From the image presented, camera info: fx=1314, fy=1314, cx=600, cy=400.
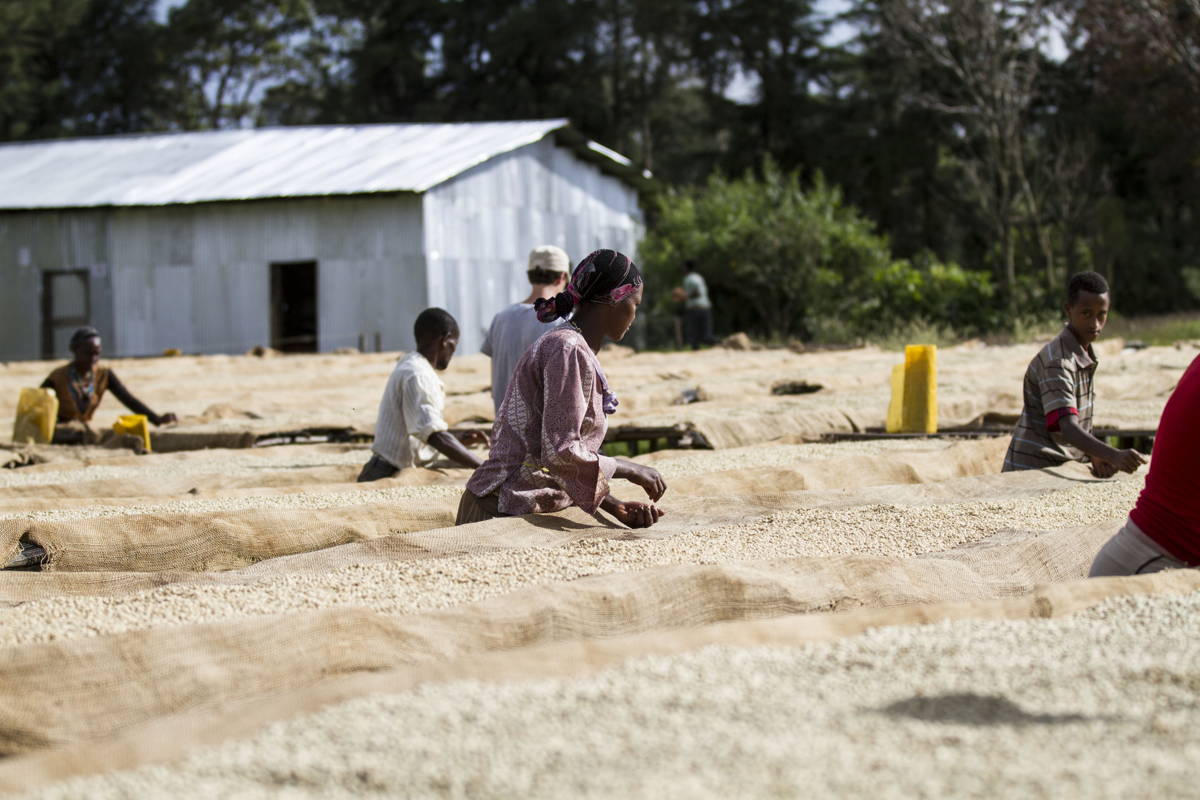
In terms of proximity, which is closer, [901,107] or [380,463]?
[380,463]

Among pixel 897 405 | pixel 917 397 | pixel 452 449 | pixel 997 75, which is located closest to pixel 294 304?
pixel 997 75

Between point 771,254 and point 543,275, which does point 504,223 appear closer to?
point 771,254

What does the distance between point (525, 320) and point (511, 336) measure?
0.09m

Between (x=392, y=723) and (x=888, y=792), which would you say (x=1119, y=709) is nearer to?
(x=888, y=792)

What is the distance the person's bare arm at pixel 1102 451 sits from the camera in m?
4.35

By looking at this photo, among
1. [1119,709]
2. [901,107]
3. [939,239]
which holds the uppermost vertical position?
[901,107]

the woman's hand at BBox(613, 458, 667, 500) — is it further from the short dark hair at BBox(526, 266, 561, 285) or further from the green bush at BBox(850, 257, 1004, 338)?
the green bush at BBox(850, 257, 1004, 338)

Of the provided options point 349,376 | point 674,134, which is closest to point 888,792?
point 349,376

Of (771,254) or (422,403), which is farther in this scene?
(771,254)

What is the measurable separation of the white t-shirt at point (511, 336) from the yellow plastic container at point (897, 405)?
282cm

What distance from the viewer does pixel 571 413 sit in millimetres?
3539

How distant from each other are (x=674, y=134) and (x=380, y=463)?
81.6ft

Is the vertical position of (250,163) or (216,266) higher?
(250,163)

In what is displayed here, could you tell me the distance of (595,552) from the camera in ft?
11.7
